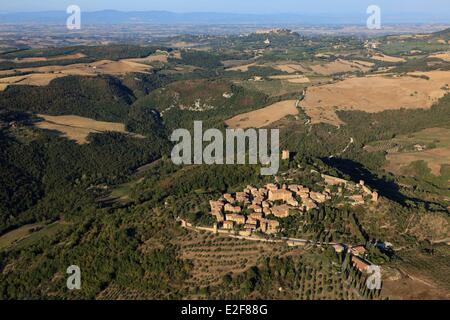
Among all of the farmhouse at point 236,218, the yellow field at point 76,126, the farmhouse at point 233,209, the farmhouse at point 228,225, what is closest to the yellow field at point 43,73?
the yellow field at point 76,126

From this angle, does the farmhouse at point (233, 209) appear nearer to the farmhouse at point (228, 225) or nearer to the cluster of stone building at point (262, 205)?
the cluster of stone building at point (262, 205)

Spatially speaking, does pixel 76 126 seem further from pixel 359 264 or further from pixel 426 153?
pixel 359 264

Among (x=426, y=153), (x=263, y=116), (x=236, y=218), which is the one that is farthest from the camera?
(x=263, y=116)

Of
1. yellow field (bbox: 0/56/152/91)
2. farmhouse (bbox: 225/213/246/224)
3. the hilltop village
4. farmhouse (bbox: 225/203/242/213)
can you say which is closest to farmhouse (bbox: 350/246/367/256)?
the hilltop village

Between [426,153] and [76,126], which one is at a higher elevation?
[76,126]

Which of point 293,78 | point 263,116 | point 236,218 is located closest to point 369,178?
point 236,218
